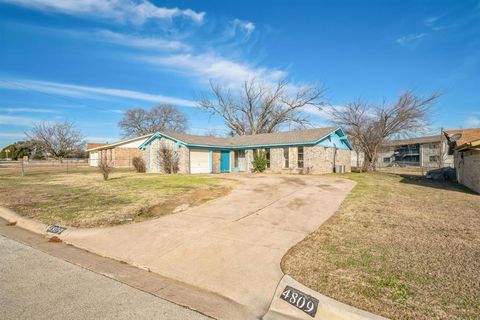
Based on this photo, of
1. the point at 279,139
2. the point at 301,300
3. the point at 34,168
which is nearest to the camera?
the point at 301,300

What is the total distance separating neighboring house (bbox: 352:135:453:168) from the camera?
47.2 m

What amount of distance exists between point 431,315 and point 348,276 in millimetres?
1053

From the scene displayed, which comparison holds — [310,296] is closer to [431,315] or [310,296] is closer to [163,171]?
[431,315]

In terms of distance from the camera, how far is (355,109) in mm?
26453

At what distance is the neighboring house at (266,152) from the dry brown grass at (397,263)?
45.1 feet

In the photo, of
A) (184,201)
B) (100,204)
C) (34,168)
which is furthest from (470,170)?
(34,168)

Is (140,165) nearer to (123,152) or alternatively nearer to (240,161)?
(240,161)

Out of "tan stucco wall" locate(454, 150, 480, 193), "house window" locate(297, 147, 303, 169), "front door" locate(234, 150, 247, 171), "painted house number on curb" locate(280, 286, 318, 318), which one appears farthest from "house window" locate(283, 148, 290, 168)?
"painted house number on curb" locate(280, 286, 318, 318)

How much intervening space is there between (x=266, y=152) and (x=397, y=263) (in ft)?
62.0

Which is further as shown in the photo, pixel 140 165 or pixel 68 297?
pixel 140 165

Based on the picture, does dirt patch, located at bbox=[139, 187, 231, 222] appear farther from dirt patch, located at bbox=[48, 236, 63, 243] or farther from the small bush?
the small bush

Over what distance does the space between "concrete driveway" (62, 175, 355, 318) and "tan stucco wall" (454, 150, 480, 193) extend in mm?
8391

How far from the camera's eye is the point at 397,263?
4.18 metres

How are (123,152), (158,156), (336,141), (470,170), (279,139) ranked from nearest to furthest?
(470,170) → (279,139) → (158,156) → (336,141) → (123,152)
